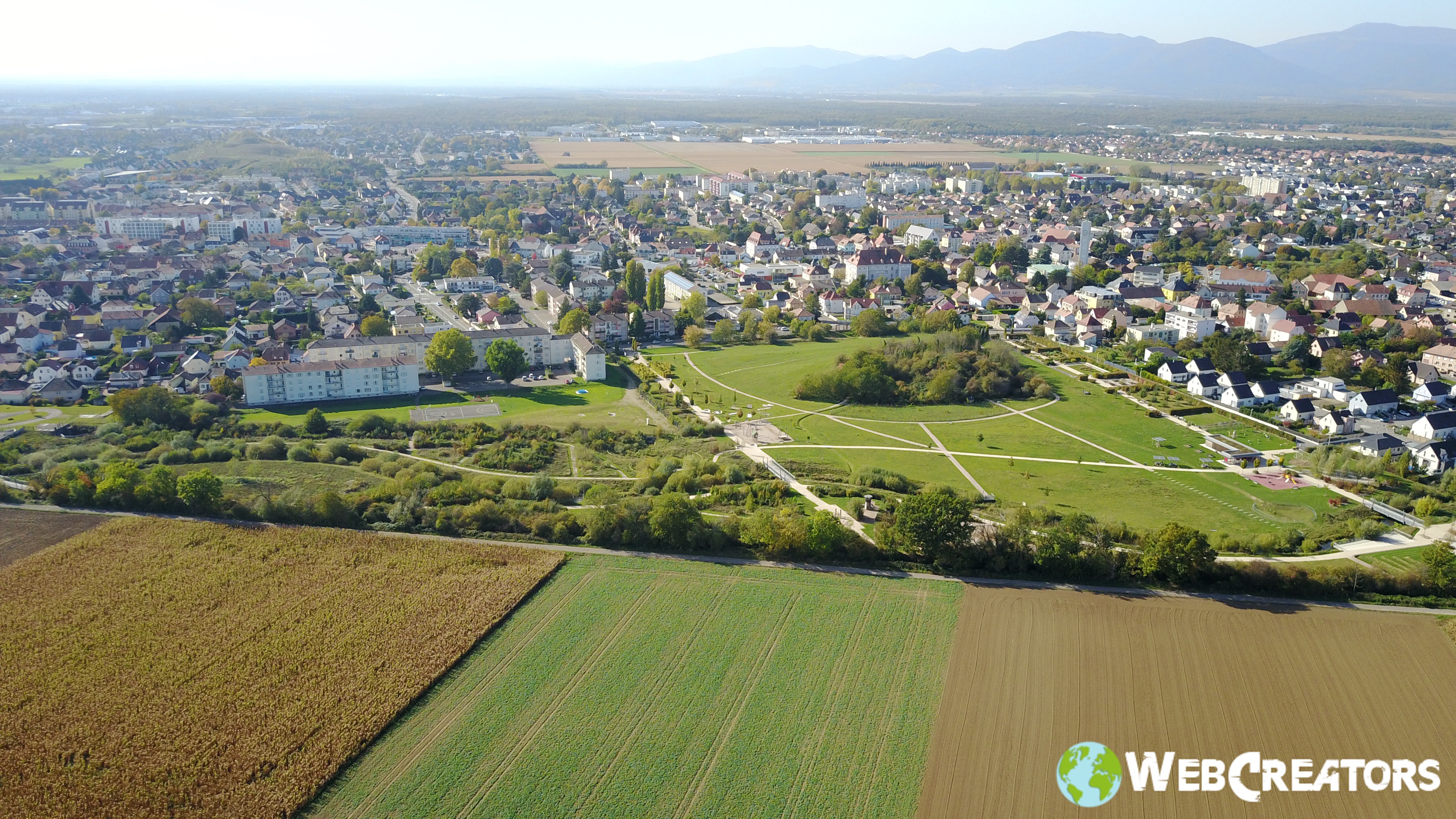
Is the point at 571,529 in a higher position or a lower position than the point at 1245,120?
lower

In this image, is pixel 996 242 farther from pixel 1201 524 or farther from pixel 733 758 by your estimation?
pixel 733 758

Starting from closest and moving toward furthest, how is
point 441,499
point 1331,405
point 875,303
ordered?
1. point 441,499
2. point 1331,405
3. point 875,303

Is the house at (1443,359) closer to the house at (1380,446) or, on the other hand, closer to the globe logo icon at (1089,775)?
the house at (1380,446)

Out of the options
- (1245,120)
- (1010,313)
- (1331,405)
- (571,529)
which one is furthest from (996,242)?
(1245,120)

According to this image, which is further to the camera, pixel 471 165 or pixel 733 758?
pixel 471 165

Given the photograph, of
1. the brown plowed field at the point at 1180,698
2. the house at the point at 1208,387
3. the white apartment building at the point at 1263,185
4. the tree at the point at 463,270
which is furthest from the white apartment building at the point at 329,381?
the white apartment building at the point at 1263,185

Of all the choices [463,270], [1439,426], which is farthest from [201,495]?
[1439,426]
